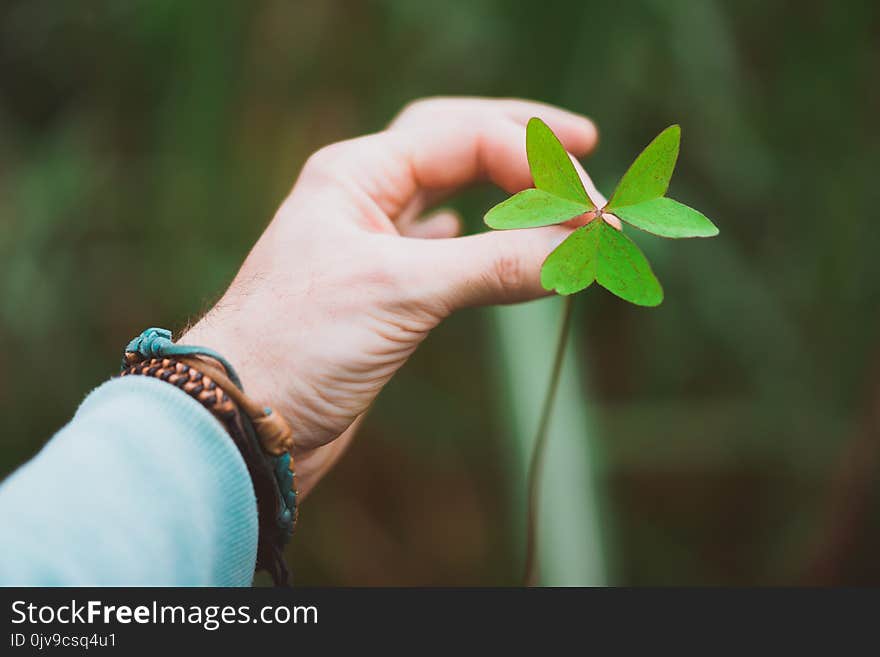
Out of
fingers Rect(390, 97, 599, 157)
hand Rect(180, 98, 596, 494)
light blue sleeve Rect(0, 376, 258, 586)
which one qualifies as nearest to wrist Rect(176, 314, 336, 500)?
hand Rect(180, 98, 596, 494)

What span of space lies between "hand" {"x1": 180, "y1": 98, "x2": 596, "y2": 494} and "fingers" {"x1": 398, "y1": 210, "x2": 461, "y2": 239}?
0.42 feet

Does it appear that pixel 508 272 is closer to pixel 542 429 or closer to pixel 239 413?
pixel 542 429

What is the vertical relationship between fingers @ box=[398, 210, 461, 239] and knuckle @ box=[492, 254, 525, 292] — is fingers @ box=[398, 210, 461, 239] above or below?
below

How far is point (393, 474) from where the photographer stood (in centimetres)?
152

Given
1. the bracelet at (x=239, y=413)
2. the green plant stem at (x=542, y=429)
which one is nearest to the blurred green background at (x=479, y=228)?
the green plant stem at (x=542, y=429)

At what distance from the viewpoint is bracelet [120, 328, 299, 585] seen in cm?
61

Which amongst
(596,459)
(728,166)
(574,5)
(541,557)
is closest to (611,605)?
(541,557)

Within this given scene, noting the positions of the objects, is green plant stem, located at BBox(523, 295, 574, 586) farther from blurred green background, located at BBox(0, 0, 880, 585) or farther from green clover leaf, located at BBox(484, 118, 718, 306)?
blurred green background, located at BBox(0, 0, 880, 585)

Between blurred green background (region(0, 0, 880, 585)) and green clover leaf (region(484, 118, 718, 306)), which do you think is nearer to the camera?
green clover leaf (region(484, 118, 718, 306))

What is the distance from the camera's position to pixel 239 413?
625 mm

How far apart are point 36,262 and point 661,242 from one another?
125 cm

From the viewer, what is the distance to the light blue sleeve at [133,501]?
500 millimetres

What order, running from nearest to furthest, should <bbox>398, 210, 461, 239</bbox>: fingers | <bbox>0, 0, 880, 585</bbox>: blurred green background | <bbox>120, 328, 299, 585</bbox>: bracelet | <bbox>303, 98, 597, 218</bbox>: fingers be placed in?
<bbox>120, 328, 299, 585</bbox>: bracelet, <bbox>303, 98, 597, 218</bbox>: fingers, <bbox>398, 210, 461, 239</bbox>: fingers, <bbox>0, 0, 880, 585</bbox>: blurred green background

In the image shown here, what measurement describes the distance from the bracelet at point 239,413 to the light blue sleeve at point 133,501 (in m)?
0.01
